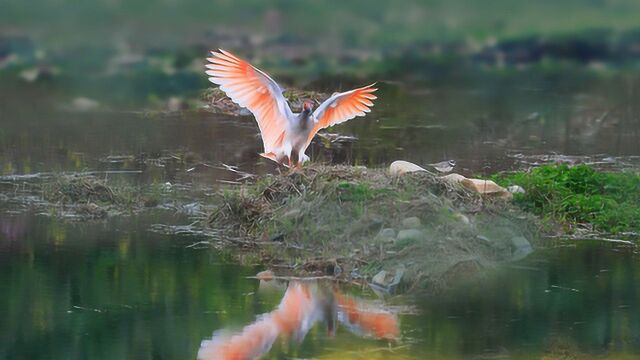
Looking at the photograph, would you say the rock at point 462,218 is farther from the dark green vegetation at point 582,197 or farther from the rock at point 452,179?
the dark green vegetation at point 582,197

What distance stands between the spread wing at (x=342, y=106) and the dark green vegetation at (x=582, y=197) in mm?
1242

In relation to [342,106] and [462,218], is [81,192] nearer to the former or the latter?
[342,106]

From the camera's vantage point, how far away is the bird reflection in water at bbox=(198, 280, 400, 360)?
8.05 m

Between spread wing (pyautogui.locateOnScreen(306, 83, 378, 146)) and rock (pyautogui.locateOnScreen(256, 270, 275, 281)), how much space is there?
2.27 meters

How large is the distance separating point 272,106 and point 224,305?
9.59 feet

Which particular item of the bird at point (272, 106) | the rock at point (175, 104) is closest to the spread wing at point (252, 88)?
the bird at point (272, 106)

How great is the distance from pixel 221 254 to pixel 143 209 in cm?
147

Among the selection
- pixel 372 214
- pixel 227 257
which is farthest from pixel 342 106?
pixel 227 257

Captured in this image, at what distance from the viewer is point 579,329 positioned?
8664mm

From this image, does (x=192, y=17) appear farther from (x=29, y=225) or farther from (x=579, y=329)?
(x=579, y=329)

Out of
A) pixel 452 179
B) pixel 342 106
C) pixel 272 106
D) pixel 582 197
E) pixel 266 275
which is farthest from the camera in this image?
pixel 342 106

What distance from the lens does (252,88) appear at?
11352 mm

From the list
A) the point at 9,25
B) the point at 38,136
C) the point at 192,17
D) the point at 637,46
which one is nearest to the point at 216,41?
the point at 192,17

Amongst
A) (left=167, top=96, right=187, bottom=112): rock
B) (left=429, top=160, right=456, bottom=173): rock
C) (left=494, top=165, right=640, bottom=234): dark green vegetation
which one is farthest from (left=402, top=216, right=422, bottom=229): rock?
(left=167, top=96, right=187, bottom=112): rock
